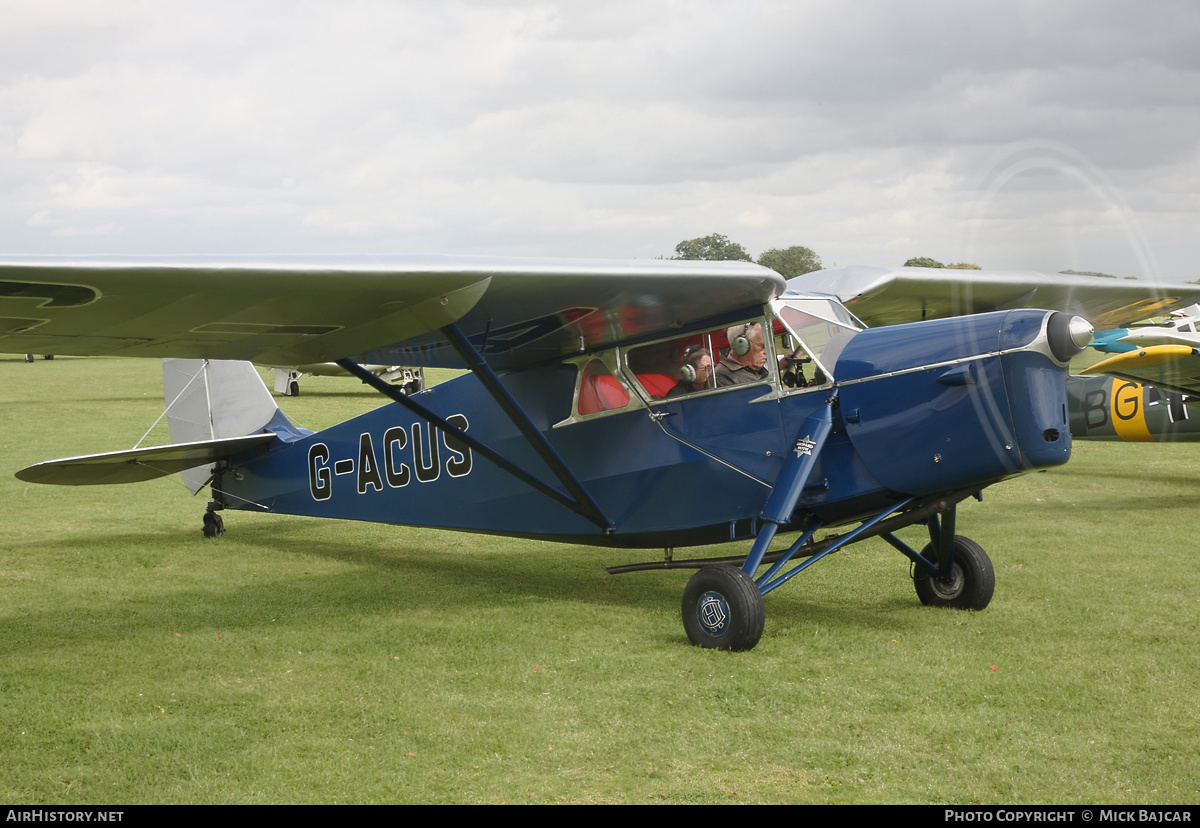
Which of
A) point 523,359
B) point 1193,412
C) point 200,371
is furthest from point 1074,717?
point 1193,412

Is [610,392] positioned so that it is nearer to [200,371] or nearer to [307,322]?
[307,322]

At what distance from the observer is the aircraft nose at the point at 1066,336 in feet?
18.1

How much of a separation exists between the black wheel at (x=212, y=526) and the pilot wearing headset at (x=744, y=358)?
6.29m

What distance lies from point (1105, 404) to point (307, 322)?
12.2 meters

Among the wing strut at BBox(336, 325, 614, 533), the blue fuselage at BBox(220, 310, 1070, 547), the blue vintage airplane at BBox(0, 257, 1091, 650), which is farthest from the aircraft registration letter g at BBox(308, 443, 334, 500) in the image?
the wing strut at BBox(336, 325, 614, 533)

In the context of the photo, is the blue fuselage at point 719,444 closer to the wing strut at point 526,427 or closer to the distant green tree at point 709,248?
the wing strut at point 526,427

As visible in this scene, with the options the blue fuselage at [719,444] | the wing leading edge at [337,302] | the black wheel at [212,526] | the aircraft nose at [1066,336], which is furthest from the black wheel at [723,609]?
the black wheel at [212,526]

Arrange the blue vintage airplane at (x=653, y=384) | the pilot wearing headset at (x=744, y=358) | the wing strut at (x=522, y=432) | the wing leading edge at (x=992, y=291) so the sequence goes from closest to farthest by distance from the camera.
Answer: the blue vintage airplane at (x=653, y=384), the wing strut at (x=522, y=432), the pilot wearing headset at (x=744, y=358), the wing leading edge at (x=992, y=291)

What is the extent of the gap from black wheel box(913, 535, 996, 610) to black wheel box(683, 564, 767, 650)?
6.01 ft

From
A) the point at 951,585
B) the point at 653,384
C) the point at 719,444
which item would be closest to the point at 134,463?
the point at 653,384

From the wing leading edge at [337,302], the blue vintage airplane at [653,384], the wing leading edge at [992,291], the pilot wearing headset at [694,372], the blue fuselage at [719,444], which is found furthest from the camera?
the wing leading edge at [992,291]

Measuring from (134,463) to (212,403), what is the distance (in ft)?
5.52

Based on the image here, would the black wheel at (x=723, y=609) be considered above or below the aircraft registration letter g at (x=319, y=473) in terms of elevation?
below

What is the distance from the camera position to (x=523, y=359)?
7.72 m
